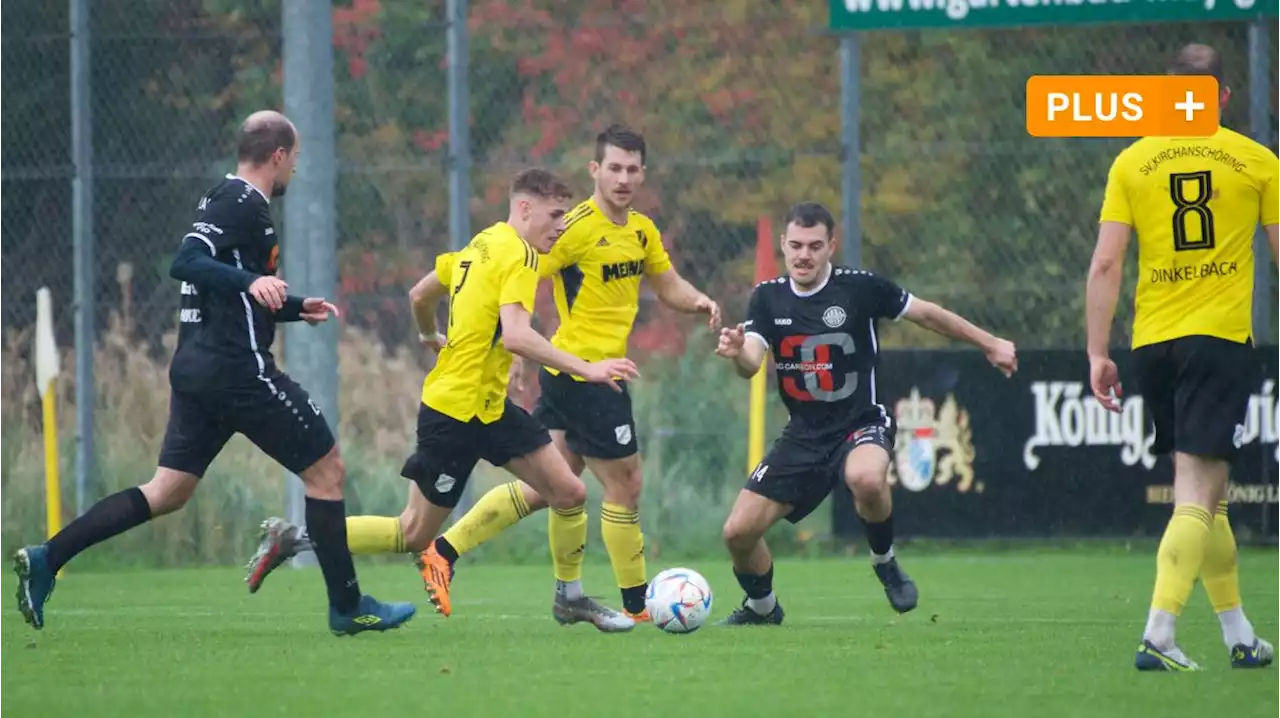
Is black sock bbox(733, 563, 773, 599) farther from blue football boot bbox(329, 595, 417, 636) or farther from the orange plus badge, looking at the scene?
the orange plus badge

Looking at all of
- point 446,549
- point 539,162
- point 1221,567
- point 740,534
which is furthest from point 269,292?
point 539,162

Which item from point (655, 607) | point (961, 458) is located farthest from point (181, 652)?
point (961, 458)

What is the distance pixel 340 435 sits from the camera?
1470 cm

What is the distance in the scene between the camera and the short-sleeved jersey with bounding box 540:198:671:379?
30.7 feet

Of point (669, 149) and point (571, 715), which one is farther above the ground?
point (669, 149)

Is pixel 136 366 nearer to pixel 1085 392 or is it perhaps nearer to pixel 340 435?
pixel 340 435

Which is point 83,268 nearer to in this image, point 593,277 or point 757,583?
point 593,277

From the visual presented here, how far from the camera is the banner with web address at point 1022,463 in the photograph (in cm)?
1309

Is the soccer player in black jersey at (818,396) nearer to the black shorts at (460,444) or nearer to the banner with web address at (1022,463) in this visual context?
the black shorts at (460,444)

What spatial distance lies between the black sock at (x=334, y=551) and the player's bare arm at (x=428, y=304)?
1.08 m

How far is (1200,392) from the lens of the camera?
6.77 metres

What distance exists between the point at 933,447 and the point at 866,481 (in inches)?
174

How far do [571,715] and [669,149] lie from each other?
9.42 m

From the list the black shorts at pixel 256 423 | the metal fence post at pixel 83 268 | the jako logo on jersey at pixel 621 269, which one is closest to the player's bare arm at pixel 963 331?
the jako logo on jersey at pixel 621 269
